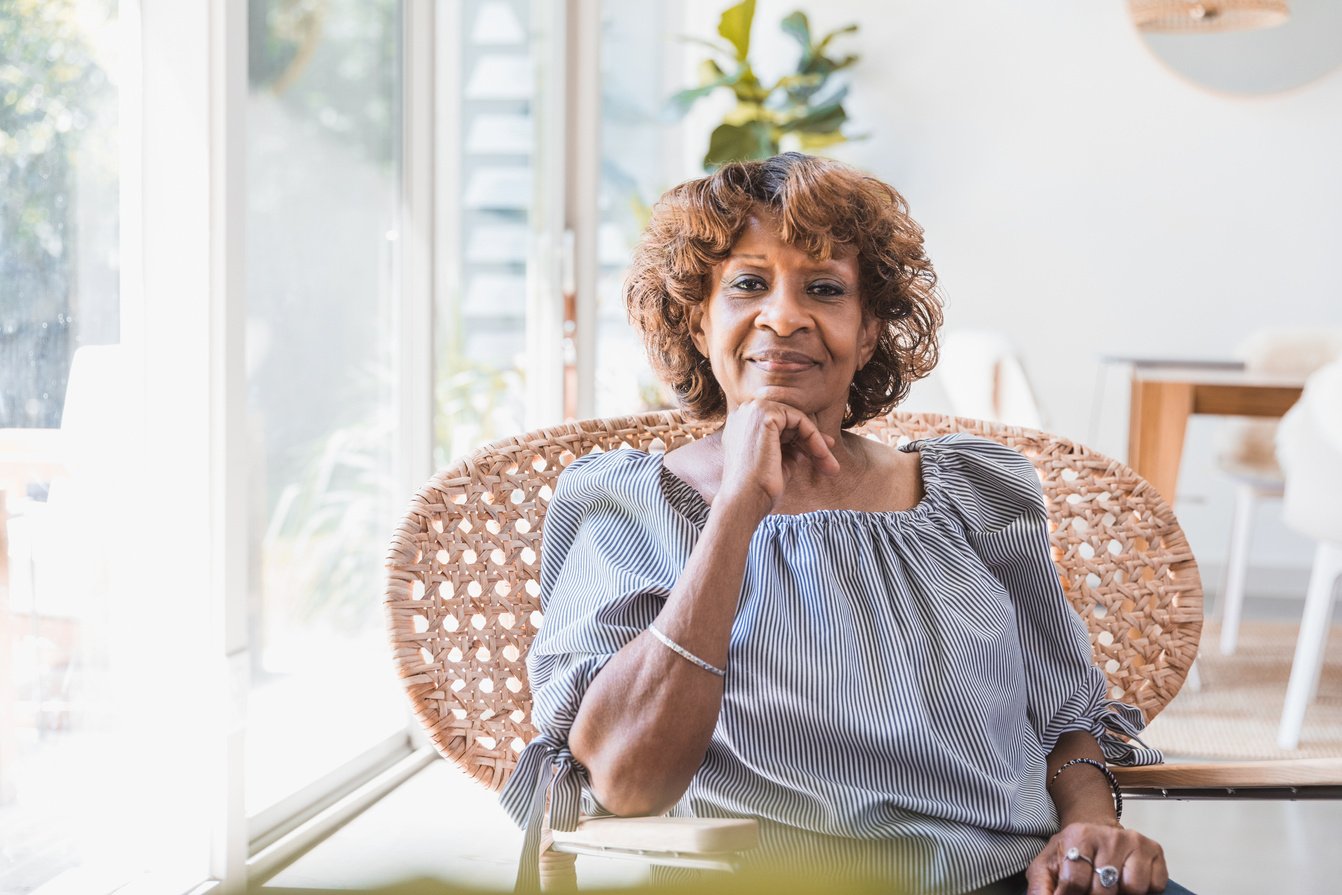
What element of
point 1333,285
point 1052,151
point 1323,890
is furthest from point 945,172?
point 1323,890

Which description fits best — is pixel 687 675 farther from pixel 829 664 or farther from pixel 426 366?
pixel 426 366

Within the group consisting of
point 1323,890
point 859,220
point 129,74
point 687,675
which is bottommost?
point 1323,890

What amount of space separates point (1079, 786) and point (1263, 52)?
4612 mm

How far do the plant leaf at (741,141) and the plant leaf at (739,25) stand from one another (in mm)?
295

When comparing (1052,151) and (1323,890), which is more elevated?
(1052,151)

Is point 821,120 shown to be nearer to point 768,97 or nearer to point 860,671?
point 768,97

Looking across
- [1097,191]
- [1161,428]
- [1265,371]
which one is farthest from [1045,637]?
[1097,191]

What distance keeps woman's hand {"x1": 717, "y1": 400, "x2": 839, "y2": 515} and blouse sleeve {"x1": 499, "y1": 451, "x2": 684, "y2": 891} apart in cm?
10

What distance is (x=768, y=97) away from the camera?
521 centimetres

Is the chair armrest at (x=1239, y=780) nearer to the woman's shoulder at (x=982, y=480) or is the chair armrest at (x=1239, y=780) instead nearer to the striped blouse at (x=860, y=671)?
the striped blouse at (x=860, y=671)

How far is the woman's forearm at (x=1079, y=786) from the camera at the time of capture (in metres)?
1.27

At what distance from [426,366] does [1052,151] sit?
11.6 ft

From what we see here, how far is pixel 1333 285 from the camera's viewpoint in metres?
5.09

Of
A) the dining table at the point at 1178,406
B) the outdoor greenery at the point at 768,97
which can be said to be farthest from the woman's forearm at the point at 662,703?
the outdoor greenery at the point at 768,97
